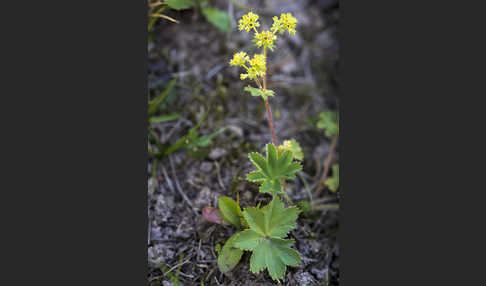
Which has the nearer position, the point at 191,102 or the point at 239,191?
the point at 239,191

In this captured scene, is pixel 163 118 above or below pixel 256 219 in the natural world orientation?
above

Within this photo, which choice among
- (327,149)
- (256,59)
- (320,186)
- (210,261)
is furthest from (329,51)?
(210,261)

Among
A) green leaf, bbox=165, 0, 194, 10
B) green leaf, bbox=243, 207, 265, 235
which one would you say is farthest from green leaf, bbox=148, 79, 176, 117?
green leaf, bbox=243, 207, 265, 235

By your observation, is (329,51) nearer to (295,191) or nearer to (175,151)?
(295,191)

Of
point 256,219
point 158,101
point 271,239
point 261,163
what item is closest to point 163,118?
point 158,101

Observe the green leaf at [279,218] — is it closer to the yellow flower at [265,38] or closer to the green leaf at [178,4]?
the yellow flower at [265,38]

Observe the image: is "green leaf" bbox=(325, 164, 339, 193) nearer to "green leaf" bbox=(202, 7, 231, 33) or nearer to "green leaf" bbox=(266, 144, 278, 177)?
"green leaf" bbox=(266, 144, 278, 177)

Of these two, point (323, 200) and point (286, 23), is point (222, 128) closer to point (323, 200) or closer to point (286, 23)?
point (323, 200)

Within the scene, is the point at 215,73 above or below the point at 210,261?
above

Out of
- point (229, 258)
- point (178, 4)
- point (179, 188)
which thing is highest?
point (178, 4)
